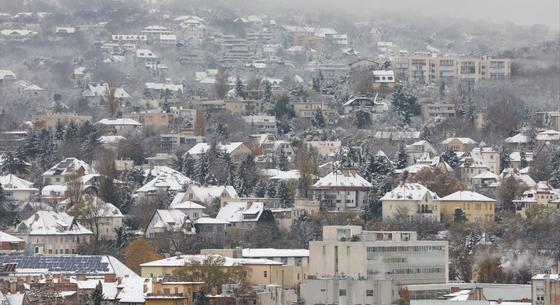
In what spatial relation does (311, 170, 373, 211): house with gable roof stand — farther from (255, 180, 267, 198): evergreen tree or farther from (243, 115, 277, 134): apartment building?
(243, 115, 277, 134): apartment building

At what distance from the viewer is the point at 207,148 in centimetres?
12788

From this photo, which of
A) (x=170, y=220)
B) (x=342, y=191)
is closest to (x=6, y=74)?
(x=342, y=191)

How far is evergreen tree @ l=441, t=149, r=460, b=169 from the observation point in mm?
124125

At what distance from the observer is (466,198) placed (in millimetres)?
113000

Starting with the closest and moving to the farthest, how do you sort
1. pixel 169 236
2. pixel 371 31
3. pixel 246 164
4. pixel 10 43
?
pixel 169 236 → pixel 246 164 → pixel 10 43 → pixel 371 31

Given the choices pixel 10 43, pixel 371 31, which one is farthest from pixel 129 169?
pixel 371 31

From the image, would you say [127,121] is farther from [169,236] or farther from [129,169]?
[169,236]

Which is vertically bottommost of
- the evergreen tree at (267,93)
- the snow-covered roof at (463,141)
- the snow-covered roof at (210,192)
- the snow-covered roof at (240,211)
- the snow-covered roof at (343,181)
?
the snow-covered roof at (240,211)

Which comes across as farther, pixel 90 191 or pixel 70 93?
pixel 70 93

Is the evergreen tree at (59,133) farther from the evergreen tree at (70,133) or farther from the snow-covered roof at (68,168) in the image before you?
the snow-covered roof at (68,168)

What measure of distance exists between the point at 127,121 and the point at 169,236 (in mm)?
32870

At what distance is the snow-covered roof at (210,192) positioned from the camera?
11588cm

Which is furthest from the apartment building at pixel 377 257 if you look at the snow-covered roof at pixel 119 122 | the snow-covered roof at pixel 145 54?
the snow-covered roof at pixel 145 54

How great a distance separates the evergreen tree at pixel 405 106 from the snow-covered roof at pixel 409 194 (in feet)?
86.0
